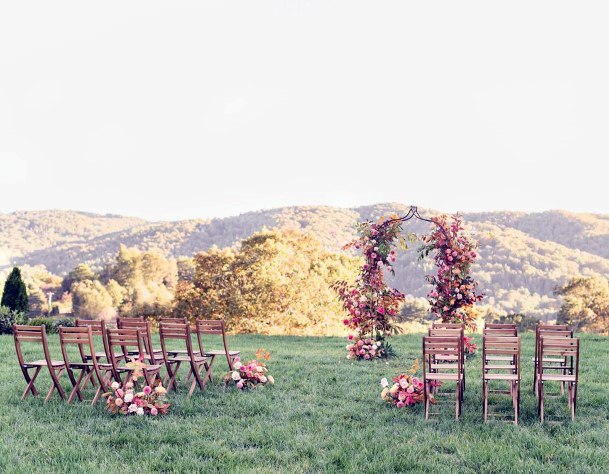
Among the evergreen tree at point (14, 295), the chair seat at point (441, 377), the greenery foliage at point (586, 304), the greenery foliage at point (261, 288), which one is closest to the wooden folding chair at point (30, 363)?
the chair seat at point (441, 377)

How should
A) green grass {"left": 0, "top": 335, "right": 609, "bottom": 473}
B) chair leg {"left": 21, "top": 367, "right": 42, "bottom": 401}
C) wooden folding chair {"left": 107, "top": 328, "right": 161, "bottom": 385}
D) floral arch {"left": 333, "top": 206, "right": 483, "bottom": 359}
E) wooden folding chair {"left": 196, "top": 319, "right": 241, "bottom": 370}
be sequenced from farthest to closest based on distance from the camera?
floral arch {"left": 333, "top": 206, "right": 483, "bottom": 359}, wooden folding chair {"left": 196, "top": 319, "right": 241, "bottom": 370}, chair leg {"left": 21, "top": 367, "right": 42, "bottom": 401}, wooden folding chair {"left": 107, "top": 328, "right": 161, "bottom": 385}, green grass {"left": 0, "top": 335, "right": 609, "bottom": 473}

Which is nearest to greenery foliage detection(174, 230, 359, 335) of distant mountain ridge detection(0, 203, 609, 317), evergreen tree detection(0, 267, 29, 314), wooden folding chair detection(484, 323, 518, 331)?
distant mountain ridge detection(0, 203, 609, 317)

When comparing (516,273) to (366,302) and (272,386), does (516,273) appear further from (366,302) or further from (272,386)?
(272,386)

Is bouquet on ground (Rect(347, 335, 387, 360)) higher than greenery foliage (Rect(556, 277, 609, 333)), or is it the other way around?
bouquet on ground (Rect(347, 335, 387, 360))

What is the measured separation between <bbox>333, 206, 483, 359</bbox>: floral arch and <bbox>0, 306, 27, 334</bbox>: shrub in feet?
37.0

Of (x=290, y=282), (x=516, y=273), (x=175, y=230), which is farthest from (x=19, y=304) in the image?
(x=175, y=230)

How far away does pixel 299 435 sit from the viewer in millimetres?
7152

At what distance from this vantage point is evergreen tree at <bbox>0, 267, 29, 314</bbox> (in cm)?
2156

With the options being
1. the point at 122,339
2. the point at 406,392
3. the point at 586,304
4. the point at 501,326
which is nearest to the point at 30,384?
the point at 122,339

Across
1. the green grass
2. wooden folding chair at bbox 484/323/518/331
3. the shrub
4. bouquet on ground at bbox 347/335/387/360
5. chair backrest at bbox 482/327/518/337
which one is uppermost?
wooden folding chair at bbox 484/323/518/331

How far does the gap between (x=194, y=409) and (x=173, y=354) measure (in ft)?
6.95

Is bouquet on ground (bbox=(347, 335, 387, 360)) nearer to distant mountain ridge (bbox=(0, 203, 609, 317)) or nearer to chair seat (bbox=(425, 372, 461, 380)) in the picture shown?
chair seat (bbox=(425, 372, 461, 380))

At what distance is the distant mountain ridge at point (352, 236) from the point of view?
4703cm

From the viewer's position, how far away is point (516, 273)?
47906 millimetres
